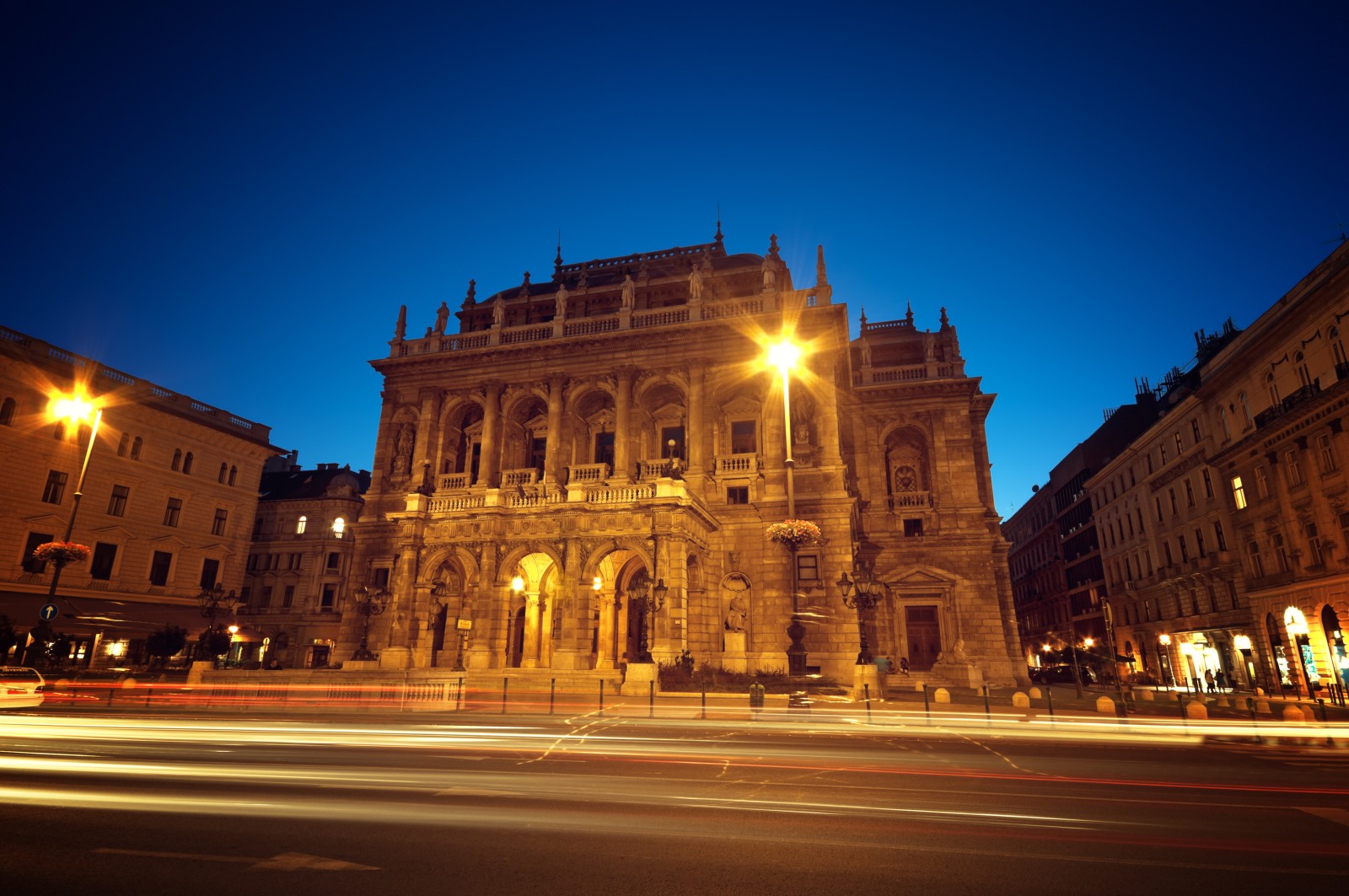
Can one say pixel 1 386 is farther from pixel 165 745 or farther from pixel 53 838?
pixel 53 838

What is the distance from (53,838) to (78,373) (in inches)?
1682

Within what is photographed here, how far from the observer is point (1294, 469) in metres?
31.6

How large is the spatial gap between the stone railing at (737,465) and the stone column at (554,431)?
902 centimetres

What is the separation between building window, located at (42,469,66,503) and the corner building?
15.7m

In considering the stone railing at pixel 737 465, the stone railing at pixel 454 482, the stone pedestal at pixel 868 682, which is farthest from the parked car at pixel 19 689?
A: the stone railing at pixel 737 465

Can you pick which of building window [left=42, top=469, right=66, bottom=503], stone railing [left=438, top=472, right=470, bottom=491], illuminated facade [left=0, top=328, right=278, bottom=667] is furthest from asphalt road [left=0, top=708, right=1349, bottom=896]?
building window [left=42, top=469, right=66, bottom=503]

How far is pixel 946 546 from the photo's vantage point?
40.6m

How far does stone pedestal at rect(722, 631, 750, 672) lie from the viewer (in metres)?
31.3

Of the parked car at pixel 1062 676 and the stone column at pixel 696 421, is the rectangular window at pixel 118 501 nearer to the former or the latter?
the stone column at pixel 696 421

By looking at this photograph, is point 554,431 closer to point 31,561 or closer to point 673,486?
point 673,486

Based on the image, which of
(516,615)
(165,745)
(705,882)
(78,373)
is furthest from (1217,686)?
(78,373)

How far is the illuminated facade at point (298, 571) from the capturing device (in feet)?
183

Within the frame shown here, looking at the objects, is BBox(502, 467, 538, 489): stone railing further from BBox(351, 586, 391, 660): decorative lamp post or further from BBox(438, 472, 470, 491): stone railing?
BBox(351, 586, 391, 660): decorative lamp post

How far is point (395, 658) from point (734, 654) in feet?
52.2
